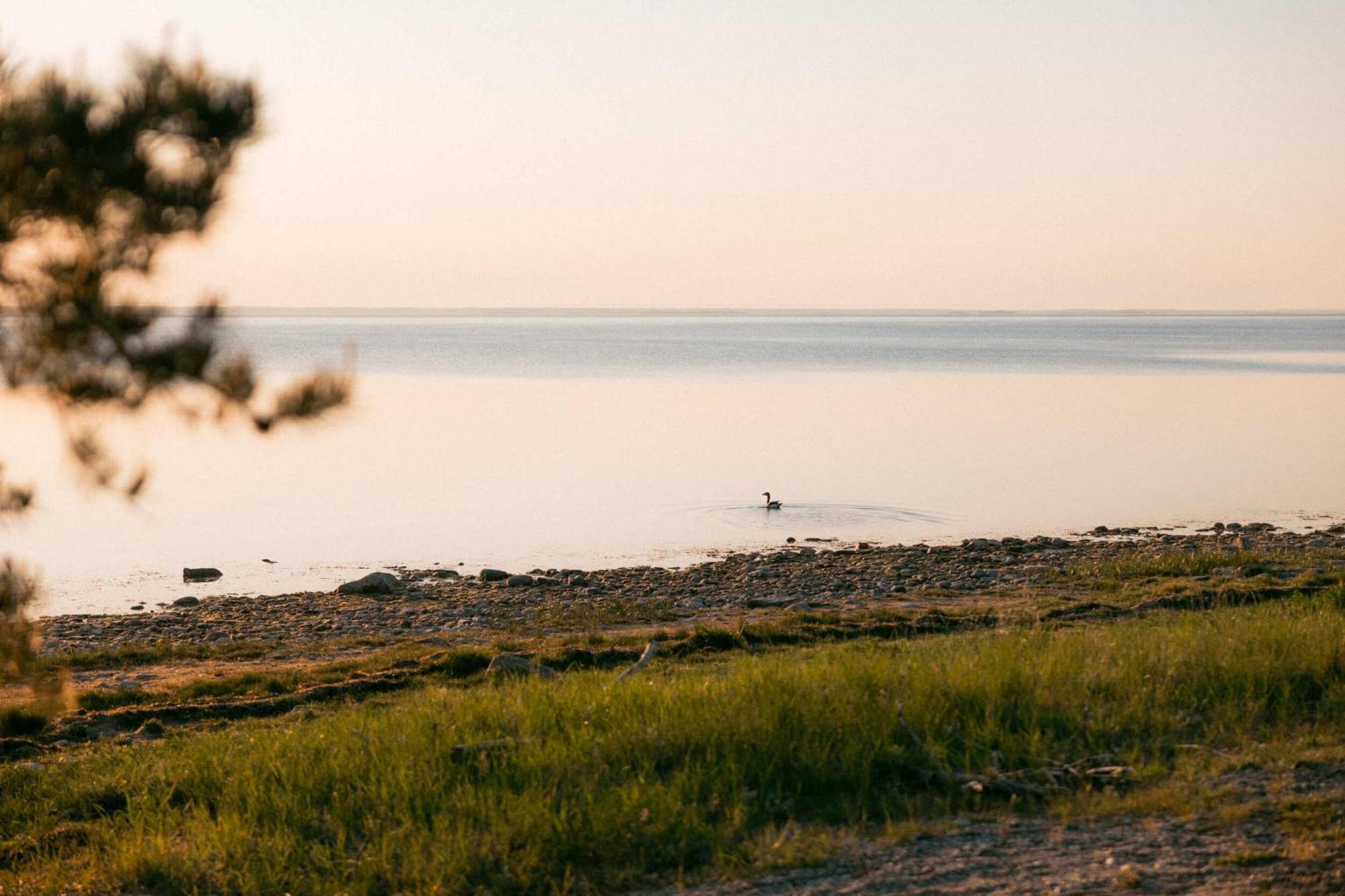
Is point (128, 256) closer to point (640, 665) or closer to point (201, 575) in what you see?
point (640, 665)

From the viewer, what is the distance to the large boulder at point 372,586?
22.5m

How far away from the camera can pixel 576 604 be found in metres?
20.0

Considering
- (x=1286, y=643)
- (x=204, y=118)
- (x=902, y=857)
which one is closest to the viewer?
(x=902, y=857)

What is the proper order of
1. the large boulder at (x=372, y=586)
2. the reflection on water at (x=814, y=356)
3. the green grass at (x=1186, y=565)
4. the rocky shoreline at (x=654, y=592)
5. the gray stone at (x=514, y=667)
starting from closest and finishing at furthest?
1. the gray stone at (x=514, y=667)
2. the rocky shoreline at (x=654, y=592)
3. the green grass at (x=1186, y=565)
4. the large boulder at (x=372, y=586)
5. the reflection on water at (x=814, y=356)

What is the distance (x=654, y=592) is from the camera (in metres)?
21.6

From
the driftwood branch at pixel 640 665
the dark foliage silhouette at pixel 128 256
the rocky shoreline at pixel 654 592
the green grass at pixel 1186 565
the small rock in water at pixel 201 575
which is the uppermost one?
the dark foliage silhouette at pixel 128 256

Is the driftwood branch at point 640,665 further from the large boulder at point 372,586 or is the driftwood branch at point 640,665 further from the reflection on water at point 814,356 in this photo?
the reflection on water at point 814,356

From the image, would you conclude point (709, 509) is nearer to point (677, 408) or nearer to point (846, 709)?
point (846, 709)

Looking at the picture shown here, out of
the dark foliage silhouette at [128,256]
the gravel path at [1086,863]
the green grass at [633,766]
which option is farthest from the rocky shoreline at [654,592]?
the gravel path at [1086,863]

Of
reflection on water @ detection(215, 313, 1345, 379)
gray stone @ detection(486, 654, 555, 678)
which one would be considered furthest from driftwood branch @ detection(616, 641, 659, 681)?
reflection on water @ detection(215, 313, 1345, 379)

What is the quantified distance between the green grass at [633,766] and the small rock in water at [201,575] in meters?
15.5

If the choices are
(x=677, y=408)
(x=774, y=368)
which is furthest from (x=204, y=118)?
(x=774, y=368)

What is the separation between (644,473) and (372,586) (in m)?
18.6

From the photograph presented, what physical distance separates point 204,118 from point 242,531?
25633 mm
